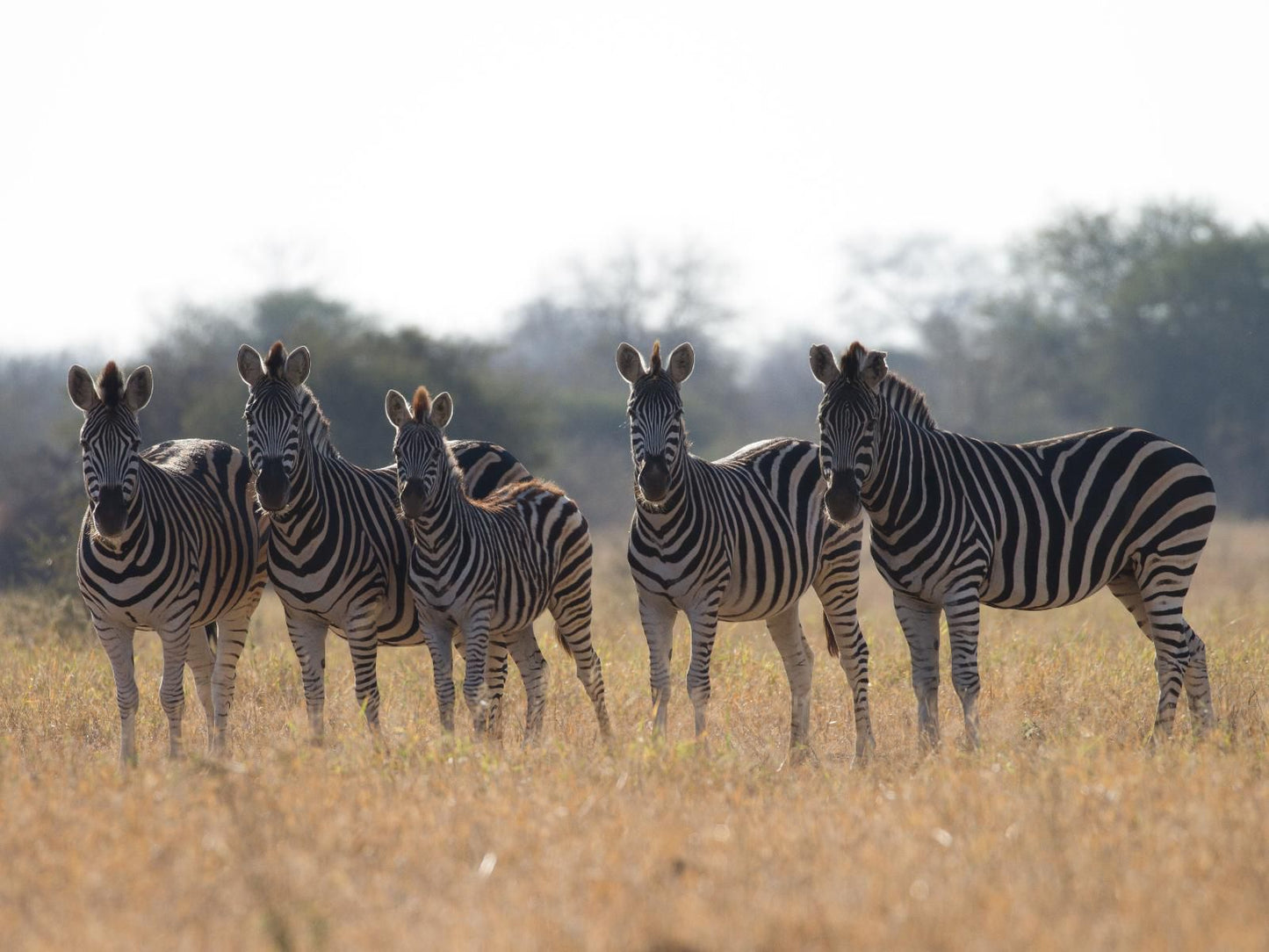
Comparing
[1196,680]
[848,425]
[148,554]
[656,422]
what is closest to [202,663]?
[148,554]

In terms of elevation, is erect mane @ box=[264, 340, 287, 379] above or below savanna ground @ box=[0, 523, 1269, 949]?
above

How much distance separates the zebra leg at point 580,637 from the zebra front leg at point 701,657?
1.04 m

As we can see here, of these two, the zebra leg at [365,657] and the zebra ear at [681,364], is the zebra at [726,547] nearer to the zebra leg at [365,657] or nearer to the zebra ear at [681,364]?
the zebra ear at [681,364]

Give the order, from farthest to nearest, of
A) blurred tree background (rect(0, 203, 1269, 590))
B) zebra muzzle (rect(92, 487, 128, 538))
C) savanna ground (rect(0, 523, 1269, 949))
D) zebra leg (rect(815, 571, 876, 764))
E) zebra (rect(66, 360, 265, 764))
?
blurred tree background (rect(0, 203, 1269, 590)), zebra leg (rect(815, 571, 876, 764)), zebra (rect(66, 360, 265, 764)), zebra muzzle (rect(92, 487, 128, 538)), savanna ground (rect(0, 523, 1269, 949))

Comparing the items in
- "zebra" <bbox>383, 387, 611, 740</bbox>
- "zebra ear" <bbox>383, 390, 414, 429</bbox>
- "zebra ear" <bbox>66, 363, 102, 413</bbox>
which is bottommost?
"zebra" <bbox>383, 387, 611, 740</bbox>

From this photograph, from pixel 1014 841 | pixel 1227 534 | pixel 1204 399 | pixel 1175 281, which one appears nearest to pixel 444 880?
pixel 1014 841

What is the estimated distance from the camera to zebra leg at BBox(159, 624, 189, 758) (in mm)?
7465

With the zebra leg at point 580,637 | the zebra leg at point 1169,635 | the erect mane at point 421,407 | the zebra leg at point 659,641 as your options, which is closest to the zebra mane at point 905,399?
the zebra leg at point 1169,635

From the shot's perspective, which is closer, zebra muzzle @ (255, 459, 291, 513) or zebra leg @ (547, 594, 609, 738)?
zebra muzzle @ (255, 459, 291, 513)

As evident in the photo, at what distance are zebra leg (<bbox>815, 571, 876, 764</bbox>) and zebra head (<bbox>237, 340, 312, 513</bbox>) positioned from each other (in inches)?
130

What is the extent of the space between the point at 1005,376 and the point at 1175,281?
646 cm

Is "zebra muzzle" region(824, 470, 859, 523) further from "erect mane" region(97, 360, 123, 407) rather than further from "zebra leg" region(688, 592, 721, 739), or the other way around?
"erect mane" region(97, 360, 123, 407)

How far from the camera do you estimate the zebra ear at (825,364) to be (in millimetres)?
7516

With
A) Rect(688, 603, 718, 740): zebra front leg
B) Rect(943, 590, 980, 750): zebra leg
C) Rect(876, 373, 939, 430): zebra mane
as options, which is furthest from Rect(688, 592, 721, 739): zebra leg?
Rect(876, 373, 939, 430): zebra mane
